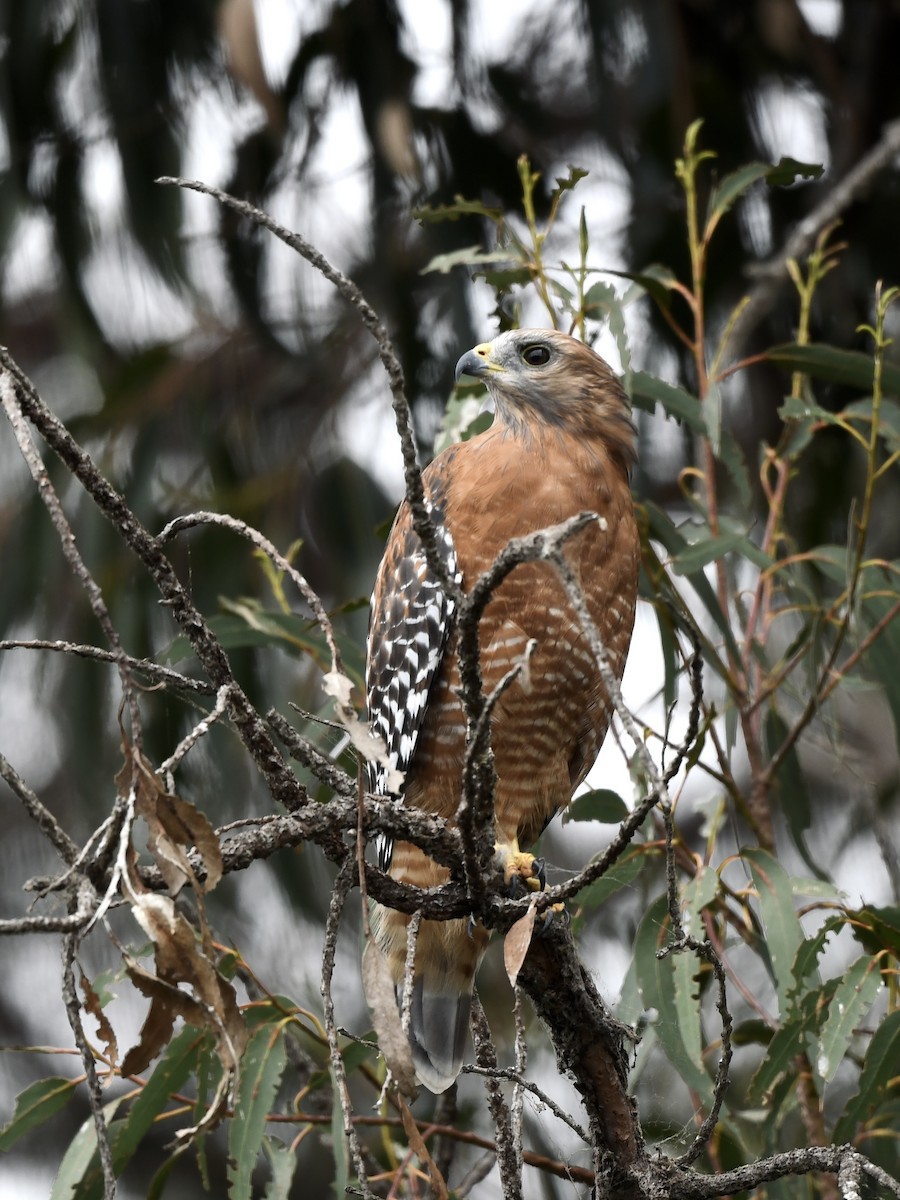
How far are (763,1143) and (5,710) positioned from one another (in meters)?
3.51

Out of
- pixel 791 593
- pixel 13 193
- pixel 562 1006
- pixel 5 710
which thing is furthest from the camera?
pixel 5 710

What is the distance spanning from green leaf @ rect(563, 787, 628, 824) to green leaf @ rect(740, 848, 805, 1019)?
261 mm

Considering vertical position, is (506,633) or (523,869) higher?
(506,633)

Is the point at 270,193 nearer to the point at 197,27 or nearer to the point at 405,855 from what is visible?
the point at 197,27

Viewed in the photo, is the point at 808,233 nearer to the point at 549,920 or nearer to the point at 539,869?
the point at 539,869

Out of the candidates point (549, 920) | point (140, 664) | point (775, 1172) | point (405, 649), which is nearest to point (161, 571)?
point (140, 664)

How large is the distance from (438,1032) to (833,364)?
156 cm

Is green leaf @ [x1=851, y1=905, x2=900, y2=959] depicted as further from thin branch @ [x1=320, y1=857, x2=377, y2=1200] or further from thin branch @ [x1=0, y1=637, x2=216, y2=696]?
thin branch @ [x1=0, y1=637, x2=216, y2=696]

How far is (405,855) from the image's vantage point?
2852 millimetres

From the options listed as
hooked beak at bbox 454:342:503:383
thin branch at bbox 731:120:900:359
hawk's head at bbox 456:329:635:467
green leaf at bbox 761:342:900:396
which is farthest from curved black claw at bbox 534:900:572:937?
thin branch at bbox 731:120:900:359

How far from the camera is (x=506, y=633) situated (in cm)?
266

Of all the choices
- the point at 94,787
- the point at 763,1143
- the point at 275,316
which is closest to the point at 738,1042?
the point at 763,1143

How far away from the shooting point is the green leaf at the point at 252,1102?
2258 millimetres

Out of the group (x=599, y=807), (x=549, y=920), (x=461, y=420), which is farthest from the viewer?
(x=461, y=420)
